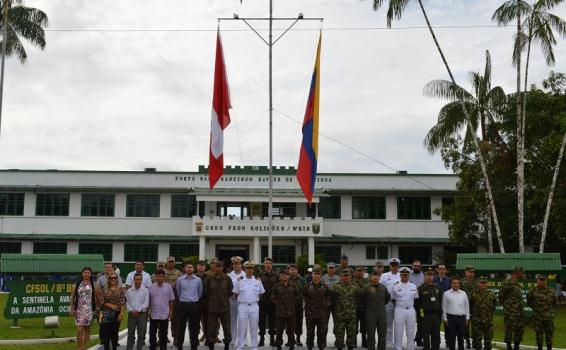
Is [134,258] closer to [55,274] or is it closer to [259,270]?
[55,274]

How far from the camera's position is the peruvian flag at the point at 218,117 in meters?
18.5

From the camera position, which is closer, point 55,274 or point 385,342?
point 385,342

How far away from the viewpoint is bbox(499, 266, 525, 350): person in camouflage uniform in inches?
515

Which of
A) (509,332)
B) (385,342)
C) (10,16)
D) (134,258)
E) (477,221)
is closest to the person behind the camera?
(385,342)

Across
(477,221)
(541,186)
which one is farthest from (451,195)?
(541,186)

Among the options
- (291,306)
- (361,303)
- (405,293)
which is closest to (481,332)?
(405,293)

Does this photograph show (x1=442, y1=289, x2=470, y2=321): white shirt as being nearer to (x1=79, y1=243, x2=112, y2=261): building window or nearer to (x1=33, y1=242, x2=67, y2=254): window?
(x1=79, y1=243, x2=112, y2=261): building window

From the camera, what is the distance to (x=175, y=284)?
41.3ft

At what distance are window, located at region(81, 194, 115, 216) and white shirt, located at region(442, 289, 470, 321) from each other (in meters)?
27.3

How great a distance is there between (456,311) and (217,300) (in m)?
4.64

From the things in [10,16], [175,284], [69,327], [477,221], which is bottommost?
Result: [69,327]

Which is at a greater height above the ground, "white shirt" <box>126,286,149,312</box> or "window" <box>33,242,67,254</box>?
"window" <box>33,242,67,254</box>

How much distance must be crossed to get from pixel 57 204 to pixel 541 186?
2599 cm

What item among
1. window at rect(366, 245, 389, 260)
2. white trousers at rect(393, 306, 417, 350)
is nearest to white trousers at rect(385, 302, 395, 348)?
white trousers at rect(393, 306, 417, 350)
